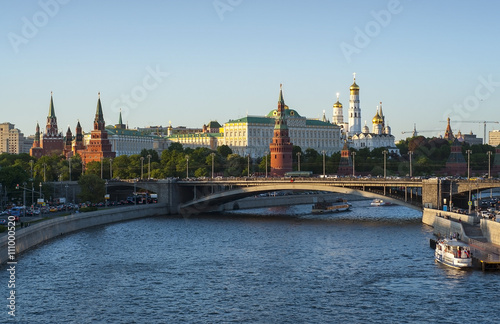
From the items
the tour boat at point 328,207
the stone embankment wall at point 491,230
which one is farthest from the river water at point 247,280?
the tour boat at point 328,207

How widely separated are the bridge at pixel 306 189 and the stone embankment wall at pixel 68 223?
11.5 feet

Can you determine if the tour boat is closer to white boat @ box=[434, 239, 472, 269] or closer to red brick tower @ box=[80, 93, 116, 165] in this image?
white boat @ box=[434, 239, 472, 269]

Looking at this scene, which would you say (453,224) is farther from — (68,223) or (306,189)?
(68,223)

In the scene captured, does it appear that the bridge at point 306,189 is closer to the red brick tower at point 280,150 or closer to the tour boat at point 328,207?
the tour boat at point 328,207

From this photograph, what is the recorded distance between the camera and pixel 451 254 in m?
55.1

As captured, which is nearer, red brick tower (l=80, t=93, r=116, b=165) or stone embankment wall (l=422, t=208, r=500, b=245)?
stone embankment wall (l=422, t=208, r=500, b=245)

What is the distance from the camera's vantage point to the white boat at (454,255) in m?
54.5

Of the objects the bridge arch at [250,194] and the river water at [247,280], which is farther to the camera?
the bridge arch at [250,194]

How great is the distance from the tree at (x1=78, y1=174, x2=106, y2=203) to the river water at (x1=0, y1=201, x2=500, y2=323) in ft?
81.2

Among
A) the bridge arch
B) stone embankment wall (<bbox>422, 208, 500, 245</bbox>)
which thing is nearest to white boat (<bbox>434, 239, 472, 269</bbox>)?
stone embankment wall (<bbox>422, 208, 500, 245</bbox>)

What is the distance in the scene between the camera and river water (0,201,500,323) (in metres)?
43.4

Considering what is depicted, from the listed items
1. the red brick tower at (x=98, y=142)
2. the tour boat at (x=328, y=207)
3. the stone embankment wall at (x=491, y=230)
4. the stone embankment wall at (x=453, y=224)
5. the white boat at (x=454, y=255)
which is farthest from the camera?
the red brick tower at (x=98, y=142)

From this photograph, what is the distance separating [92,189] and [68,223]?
2677 cm

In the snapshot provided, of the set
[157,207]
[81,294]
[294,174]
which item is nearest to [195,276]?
[81,294]
